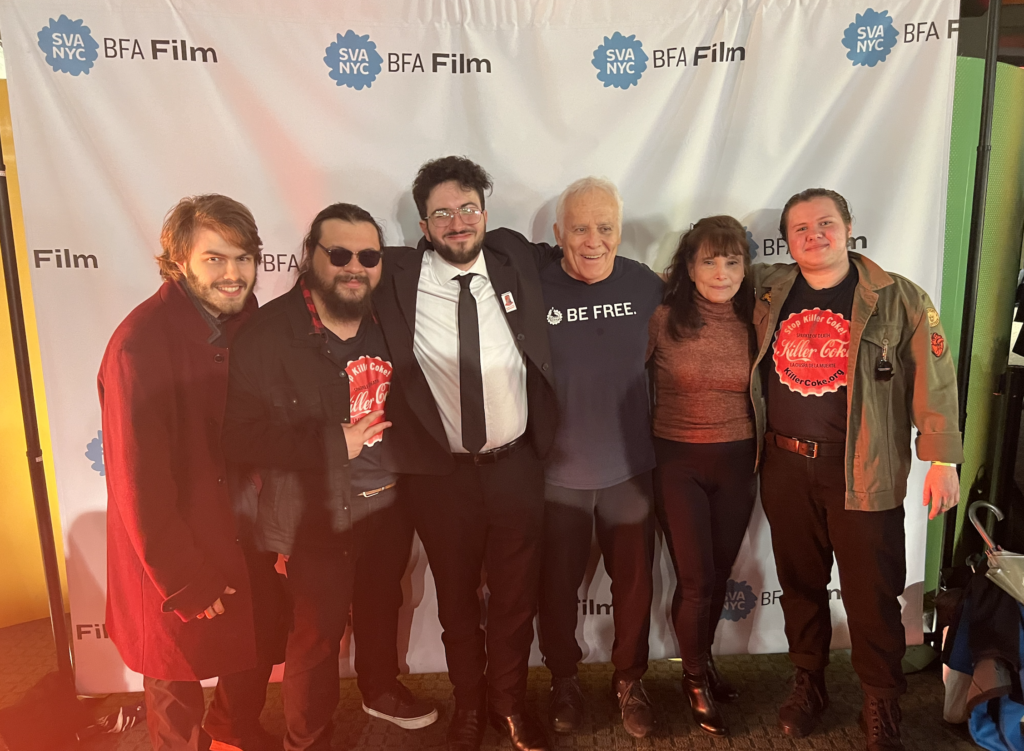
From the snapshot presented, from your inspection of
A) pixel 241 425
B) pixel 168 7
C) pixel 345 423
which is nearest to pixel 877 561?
pixel 345 423

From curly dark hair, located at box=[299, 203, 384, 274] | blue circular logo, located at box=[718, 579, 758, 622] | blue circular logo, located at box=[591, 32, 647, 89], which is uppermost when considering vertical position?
blue circular logo, located at box=[591, 32, 647, 89]

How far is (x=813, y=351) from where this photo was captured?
193cm

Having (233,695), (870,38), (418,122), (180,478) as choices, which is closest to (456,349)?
(418,122)

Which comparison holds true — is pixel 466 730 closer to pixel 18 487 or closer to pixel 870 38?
pixel 18 487

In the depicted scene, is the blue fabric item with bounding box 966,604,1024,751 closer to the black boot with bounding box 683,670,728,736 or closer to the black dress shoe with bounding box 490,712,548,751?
the black boot with bounding box 683,670,728,736

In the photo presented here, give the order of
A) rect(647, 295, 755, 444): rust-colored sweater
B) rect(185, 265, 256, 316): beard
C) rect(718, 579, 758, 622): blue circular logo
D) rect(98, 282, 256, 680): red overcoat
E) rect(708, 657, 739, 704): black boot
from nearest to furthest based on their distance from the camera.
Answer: rect(98, 282, 256, 680): red overcoat → rect(185, 265, 256, 316): beard → rect(647, 295, 755, 444): rust-colored sweater → rect(708, 657, 739, 704): black boot → rect(718, 579, 758, 622): blue circular logo

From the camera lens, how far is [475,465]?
1965 millimetres

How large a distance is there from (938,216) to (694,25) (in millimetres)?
1166

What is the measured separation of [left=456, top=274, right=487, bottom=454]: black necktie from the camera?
195 cm

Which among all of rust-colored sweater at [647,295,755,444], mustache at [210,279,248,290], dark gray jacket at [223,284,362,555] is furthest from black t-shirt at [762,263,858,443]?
mustache at [210,279,248,290]

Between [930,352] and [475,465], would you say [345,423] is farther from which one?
[930,352]

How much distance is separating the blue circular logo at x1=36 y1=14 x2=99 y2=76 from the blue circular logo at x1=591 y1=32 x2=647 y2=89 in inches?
68.8

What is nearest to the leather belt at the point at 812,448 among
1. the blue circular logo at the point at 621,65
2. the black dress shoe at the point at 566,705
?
the black dress shoe at the point at 566,705

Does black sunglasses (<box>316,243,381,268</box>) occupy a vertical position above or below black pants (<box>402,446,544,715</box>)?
above
